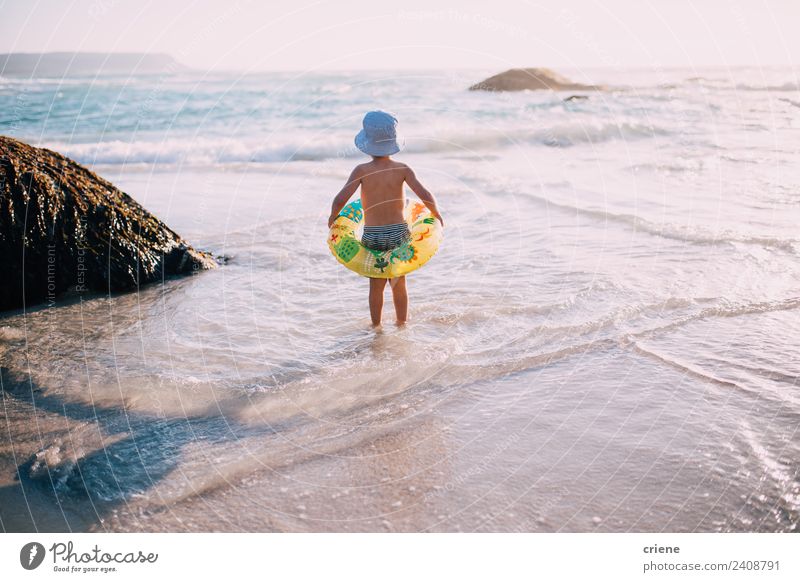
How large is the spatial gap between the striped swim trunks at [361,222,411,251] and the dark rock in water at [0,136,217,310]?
7.95 ft

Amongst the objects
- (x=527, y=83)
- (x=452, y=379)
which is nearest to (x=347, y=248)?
(x=452, y=379)

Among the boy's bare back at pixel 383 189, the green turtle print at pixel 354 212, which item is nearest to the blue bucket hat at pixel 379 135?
the boy's bare back at pixel 383 189

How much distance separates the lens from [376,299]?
18.5 feet

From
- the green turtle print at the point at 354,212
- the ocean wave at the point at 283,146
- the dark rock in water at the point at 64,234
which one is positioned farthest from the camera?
the ocean wave at the point at 283,146

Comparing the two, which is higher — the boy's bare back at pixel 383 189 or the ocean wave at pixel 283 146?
the ocean wave at pixel 283 146

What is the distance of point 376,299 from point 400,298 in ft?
0.68

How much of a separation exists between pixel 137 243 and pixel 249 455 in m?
3.64

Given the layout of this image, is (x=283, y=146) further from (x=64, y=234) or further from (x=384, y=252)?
(x=384, y=252)

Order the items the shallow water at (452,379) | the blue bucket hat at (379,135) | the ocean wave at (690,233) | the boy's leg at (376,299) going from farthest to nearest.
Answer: the ocean wave at (690,233) < the boy's leg at (376,299) < the blue bucket hat at (379,135) < the shallow water at (452,379)

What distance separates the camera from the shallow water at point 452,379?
10.9ft

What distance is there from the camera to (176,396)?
4.39 metres

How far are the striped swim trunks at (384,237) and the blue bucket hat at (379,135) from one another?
632mm

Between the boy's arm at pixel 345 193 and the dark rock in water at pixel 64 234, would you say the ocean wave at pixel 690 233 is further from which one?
the dark rock in water at pixel 64 234

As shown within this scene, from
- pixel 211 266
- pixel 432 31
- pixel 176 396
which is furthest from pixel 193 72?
pixel 176 396
